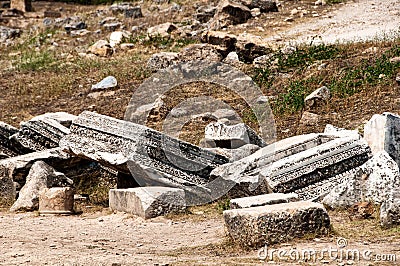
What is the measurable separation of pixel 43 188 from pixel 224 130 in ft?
6.78

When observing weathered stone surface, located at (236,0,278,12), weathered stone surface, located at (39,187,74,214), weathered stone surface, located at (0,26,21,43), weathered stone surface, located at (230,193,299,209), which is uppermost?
weathered stone surface, located at (236,0,278,12)

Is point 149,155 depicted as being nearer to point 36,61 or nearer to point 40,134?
point 40,134

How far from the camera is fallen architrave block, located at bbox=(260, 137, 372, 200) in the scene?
258 inches

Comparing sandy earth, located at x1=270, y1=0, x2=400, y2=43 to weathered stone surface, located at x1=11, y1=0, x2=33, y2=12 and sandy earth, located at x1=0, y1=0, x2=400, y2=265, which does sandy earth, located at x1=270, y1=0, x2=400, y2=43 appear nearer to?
sandy earth, located at x1=0, y1=0, x2=400, y2=265

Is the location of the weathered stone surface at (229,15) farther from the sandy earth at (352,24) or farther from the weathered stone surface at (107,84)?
the weathered stone surface at (107,84)

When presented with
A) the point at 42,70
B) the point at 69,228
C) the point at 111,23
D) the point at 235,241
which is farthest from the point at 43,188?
the point at 111,23

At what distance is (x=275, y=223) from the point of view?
498 centimetres

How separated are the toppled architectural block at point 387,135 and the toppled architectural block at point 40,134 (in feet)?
11.6

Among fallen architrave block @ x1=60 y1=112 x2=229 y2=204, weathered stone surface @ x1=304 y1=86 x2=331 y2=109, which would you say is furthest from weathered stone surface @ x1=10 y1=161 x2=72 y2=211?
weathered stone surface @ x1=304 y1=86 x2=331 y2=109

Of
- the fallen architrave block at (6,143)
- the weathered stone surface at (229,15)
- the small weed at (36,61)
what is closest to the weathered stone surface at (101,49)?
the small weed at (36,61)

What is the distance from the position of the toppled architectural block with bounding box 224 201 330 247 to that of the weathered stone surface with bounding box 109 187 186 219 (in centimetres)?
147

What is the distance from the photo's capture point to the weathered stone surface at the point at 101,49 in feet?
52.7

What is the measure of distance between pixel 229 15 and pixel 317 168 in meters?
10.4

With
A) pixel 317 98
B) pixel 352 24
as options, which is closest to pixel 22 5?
pixel 352 24
